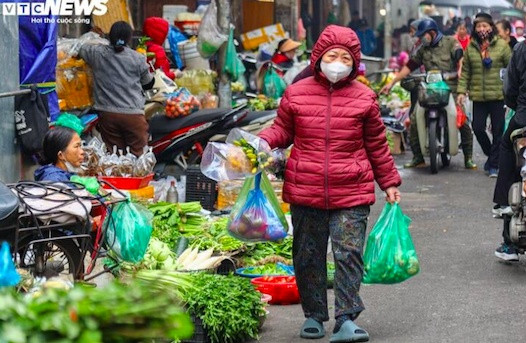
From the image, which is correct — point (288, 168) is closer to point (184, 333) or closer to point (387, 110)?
point (184, 333)

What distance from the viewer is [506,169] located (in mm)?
9805

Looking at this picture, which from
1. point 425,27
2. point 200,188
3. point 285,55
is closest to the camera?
point 200,188

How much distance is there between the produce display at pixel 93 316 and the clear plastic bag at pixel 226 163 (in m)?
3.63

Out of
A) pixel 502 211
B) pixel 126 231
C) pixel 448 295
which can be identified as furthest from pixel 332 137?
pixel 502 211

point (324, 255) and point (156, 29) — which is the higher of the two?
point (156, 29)

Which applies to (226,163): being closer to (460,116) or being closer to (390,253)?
(390,253)

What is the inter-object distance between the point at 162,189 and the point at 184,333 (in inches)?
339

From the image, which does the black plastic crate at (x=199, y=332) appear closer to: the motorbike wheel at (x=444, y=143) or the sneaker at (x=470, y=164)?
the motorbike wheel at (x=444, y=143)

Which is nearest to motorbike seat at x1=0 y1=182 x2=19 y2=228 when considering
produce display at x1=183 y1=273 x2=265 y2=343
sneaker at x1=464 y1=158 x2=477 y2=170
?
produce display at x1=183 y1=273 x2=265 y2=343

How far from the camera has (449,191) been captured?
46.1 feet

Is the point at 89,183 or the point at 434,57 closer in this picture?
the point at 89,183

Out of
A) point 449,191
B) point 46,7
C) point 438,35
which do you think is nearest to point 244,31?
point 438,35

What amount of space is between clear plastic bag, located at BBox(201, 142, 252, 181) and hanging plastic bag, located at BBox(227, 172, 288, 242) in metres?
0.20

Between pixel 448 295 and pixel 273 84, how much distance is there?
943cm
